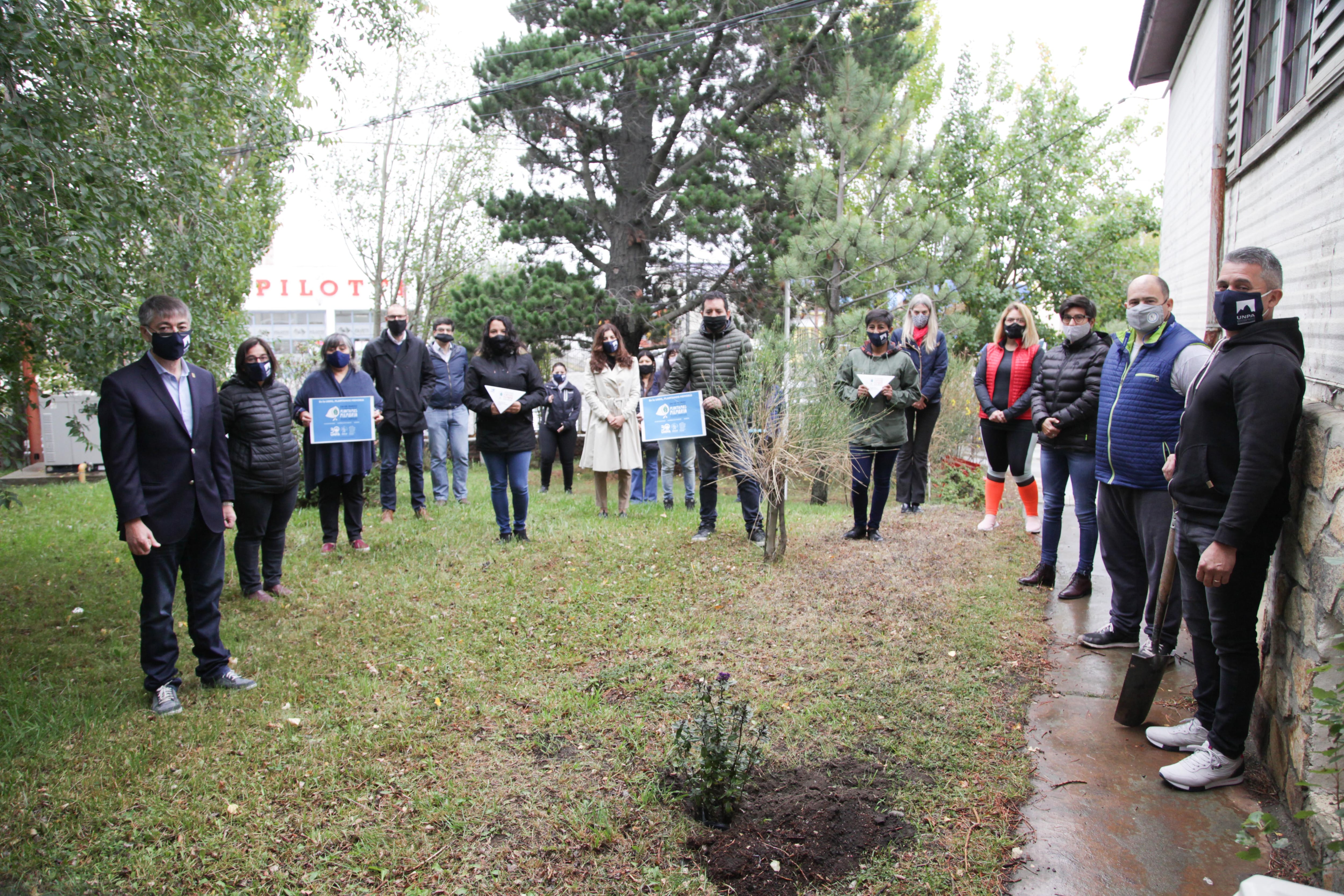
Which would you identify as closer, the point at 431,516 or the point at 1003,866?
the point at 1003,866

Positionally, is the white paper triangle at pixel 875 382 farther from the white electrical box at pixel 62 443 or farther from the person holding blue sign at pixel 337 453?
the white electrical box at pixel 62 443

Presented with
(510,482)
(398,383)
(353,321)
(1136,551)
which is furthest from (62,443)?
(353,321)

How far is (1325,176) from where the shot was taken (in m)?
3.52

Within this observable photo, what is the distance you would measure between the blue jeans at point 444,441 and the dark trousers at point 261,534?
11.4 feet

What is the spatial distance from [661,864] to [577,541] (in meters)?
4.76

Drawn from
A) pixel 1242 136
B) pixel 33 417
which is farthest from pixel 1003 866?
pixel 33 417

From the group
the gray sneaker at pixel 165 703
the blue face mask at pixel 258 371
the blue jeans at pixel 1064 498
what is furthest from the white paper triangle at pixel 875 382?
the gray sneaker at pixel 165 703

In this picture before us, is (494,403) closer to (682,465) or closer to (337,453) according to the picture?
(337,453)

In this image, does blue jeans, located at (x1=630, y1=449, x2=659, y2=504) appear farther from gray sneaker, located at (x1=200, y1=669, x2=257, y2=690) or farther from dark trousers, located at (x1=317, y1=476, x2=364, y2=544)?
gray sneaker, located at (x1=200, y1=669, x2=257, y2=690)

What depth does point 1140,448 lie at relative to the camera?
4.29 m

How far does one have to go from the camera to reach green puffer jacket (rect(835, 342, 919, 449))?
7.42 meters

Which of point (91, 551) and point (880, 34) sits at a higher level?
point (880, 34)

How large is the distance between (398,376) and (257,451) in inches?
103

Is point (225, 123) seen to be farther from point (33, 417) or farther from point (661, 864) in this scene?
point (33, 417)
